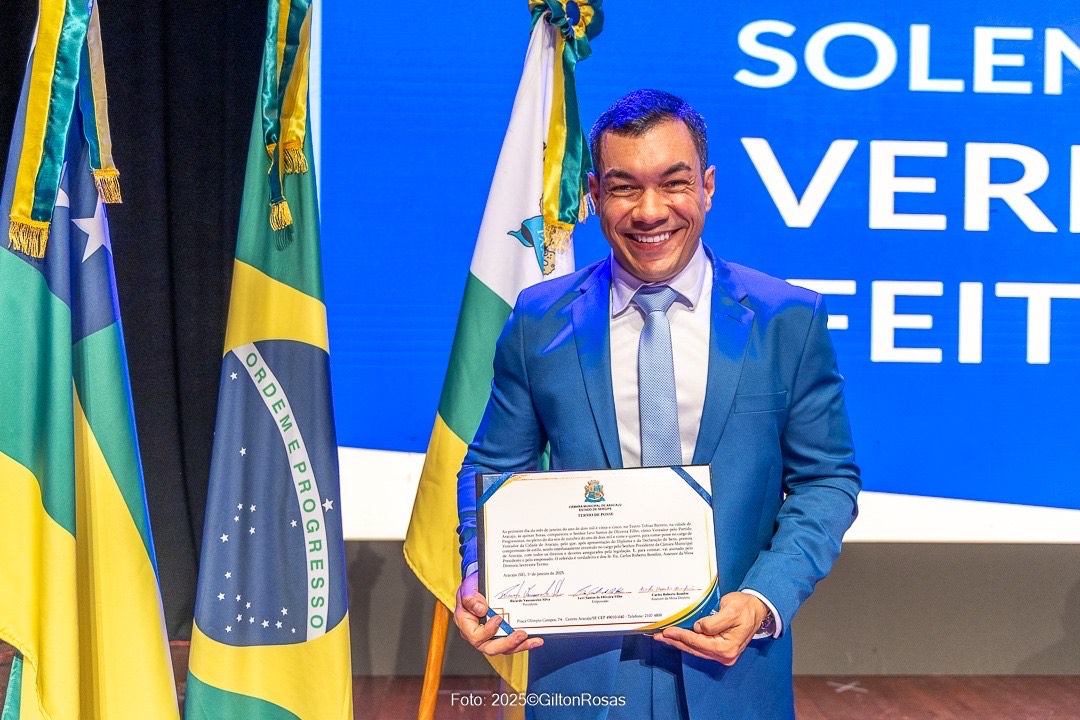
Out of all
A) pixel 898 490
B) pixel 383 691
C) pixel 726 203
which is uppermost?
pixel 726 203

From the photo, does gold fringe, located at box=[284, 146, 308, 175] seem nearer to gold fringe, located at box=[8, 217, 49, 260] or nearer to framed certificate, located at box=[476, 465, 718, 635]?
gold fringe, located at box=[8, 217, 49, 260]

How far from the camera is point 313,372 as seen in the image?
254 centimetres

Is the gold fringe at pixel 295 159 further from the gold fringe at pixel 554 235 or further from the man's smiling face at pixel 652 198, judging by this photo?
the man's smiling face at pixel 652 198

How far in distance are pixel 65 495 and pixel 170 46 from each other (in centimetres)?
180

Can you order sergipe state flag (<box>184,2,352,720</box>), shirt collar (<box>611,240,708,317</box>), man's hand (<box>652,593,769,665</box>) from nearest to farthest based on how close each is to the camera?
1. man's hand (<box>652,593,769,665</box>)
2. shirt collar (<box>611,240,708,317</box>)
3. sergipe state flag (<box>184,2,352,720</box>)

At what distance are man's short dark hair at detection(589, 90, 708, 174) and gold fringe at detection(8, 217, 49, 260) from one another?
145 centimetres

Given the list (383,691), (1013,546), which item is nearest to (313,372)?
(383,691)

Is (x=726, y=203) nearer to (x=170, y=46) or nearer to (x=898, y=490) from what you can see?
(x=898, y=490)

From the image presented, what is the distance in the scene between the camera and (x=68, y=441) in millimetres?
2297

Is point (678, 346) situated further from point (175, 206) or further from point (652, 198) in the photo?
point (175, 206)

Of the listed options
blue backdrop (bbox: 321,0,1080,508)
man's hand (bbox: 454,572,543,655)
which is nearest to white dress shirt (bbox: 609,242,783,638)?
man's hand (bbox: 454,572,543,655)

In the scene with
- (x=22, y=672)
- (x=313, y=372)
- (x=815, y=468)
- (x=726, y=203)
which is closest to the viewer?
(x=815, y=468)

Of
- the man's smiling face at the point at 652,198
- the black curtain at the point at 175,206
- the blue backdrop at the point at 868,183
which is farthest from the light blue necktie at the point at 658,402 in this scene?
the black curtain at the point at 175,206

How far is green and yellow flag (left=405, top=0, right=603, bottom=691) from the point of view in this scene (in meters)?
2.55
